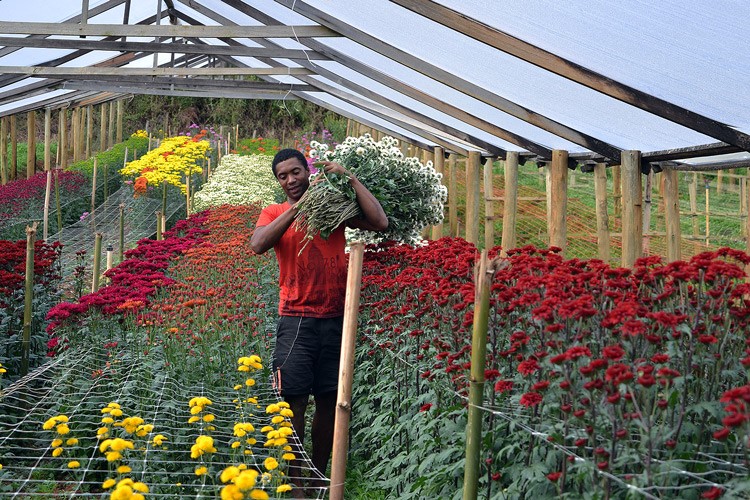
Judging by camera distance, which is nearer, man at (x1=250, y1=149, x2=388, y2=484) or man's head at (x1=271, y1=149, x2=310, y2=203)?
man at (x1=250, y1=149, x2=388, y2=484)

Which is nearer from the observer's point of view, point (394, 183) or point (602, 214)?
point (394, 183)

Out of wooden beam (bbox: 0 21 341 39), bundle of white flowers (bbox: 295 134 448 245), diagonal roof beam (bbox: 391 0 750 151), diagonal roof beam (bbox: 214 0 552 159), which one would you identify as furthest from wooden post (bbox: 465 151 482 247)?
diagonal roof beam (bbox: 391 0 750 151)

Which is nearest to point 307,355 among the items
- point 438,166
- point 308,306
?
point 308,306

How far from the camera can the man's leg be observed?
4109 mm

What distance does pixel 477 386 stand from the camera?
260 centimetres

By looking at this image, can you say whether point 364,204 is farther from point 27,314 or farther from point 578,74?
point 27,314

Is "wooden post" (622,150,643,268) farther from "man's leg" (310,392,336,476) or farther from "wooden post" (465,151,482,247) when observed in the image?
"wooden post" (465,151,482,247)

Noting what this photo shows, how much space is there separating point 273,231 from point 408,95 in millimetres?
3739

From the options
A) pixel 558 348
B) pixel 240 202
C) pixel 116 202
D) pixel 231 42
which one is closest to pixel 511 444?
pixel 558 348

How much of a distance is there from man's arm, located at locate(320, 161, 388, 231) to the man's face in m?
0.17

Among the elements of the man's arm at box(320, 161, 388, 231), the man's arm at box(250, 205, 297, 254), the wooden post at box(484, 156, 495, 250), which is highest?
the wooden post at box(484, 156, 495, 250)

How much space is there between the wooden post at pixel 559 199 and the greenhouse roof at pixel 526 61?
204 millimetres

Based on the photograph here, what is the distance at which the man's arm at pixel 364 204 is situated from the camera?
4133 millimetres

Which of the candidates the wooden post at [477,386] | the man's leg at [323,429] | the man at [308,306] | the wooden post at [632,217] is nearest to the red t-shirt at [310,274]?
the man at [308,306]
